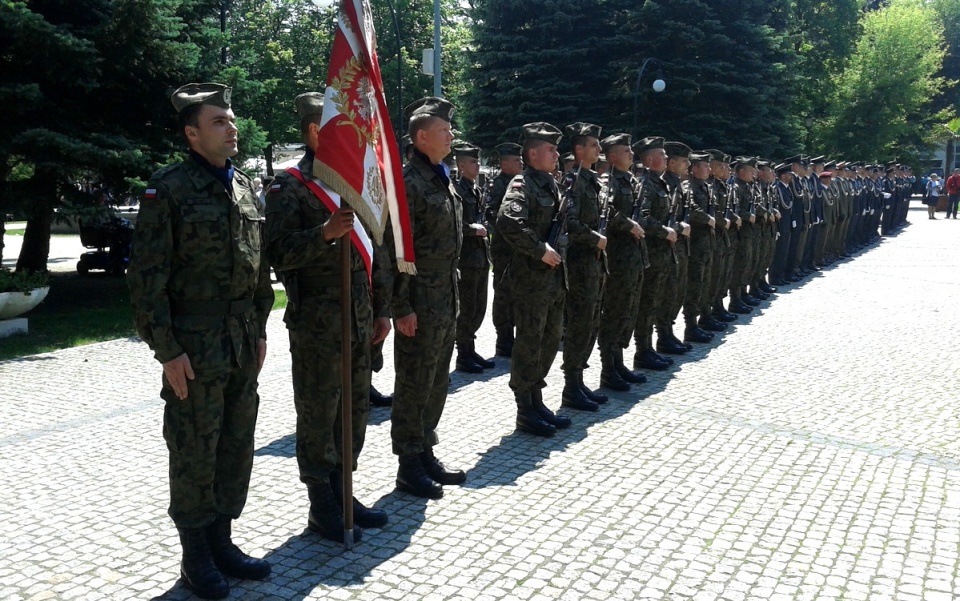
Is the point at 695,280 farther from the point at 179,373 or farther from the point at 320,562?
the point at 179,373

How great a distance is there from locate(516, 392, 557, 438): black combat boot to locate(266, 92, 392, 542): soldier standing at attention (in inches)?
81.5

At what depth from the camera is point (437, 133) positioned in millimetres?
5332

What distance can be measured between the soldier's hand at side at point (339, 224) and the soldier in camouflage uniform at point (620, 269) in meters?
4.33

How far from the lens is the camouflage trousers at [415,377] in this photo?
5.41 metres

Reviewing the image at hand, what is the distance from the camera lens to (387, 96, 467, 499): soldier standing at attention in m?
5.36

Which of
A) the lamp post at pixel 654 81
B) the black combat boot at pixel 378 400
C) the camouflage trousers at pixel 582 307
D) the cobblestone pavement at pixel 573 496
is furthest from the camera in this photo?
the lamp post at pixel 654 81

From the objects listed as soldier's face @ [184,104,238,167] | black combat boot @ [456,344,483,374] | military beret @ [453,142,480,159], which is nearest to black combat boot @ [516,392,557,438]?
black combat boot @ [456,344,483,374]

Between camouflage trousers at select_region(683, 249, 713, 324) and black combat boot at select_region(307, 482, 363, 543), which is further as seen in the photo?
camouflage trousers at select_region(683, 249, 713, 324)

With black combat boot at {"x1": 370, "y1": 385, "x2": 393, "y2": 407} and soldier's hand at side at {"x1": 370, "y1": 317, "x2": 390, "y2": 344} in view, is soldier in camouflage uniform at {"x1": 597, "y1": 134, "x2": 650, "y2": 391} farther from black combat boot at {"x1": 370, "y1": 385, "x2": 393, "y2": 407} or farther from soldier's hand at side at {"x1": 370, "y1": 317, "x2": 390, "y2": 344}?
soldier's hand at side at {"x1": 370, "y1": 317, "x2": 390, "y2": 344}

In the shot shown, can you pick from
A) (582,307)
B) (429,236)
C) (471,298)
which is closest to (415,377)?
(429,236)

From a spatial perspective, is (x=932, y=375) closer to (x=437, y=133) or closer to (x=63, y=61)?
(x=437, y=133)

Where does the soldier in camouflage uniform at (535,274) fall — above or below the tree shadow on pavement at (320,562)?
above

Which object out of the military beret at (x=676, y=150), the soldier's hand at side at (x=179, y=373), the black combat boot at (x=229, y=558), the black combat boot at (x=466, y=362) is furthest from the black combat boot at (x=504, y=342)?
the soldier's hand at side at (x=179, y=373)

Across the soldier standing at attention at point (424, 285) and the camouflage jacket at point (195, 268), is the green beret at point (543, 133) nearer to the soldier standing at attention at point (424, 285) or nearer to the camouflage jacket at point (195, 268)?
the soldier standing at attention at point (424, 285)
